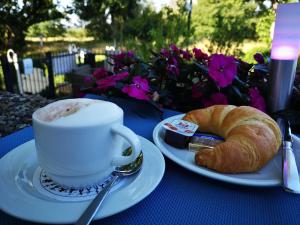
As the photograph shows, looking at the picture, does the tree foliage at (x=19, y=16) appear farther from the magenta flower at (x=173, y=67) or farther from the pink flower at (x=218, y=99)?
the pink flower at (x=218, y=99)

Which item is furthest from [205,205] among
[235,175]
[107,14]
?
[107,14]

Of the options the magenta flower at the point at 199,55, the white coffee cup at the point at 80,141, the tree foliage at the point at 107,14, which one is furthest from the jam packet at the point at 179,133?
the tree foliage at the point at 107,14

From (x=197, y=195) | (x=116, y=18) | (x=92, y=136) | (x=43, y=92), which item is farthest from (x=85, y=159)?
(x=116, y=18)

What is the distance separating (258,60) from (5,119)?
1250 mm

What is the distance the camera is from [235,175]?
0.42 meters

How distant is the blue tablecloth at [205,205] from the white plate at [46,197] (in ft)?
0.10

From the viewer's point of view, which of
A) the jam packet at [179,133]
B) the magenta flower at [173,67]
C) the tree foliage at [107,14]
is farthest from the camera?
the tree foliage at [107,14]

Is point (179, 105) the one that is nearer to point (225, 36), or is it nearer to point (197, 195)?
point (197, 195)

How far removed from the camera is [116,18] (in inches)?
444

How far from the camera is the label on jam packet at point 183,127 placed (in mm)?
506

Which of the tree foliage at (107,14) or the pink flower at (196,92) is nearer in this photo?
the pink flower at (196,92)

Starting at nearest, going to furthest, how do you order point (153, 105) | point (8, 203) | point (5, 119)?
point (8, 203) → point (153, 105) → point (5, 119)

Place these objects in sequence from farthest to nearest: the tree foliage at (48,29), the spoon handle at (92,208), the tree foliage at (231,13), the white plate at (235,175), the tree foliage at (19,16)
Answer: the tree foliage at (48,29), the tree foliage at (231,13), the tree foliage at (19,16), the white plate at (235,175), the spoon handle at (92,208)

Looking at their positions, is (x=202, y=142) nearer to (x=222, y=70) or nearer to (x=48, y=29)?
(x=222, y=70)
